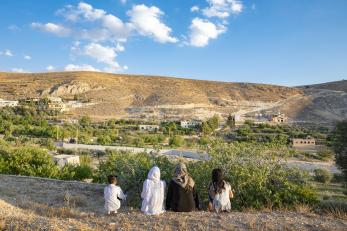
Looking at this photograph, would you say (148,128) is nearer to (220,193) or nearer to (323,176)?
(323,176)

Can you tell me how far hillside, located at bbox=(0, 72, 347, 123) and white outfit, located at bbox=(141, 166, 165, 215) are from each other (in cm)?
5979

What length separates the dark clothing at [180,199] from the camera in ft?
24.1

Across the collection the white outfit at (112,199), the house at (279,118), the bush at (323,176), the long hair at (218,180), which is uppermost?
the long hair at (218,180)

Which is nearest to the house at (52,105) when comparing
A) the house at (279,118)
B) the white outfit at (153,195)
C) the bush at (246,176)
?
the house at (279,118)

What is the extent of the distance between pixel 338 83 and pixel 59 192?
105885 millimetres

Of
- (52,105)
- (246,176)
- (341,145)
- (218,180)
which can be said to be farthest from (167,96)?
(218,180)

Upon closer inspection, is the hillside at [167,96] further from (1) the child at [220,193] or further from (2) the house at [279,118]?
(1) the child at [220,193]

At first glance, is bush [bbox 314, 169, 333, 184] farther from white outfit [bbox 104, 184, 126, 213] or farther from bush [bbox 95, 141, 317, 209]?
white outfit [bbox 104, 184, 126, 213]

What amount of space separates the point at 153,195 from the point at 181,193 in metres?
0.51

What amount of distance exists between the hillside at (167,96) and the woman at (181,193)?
196 feet

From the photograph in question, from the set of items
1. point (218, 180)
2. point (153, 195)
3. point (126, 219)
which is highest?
point (218, 180)

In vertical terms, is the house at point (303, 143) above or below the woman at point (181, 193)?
below

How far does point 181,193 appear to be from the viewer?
7.34m

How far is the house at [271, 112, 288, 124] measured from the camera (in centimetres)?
6600
